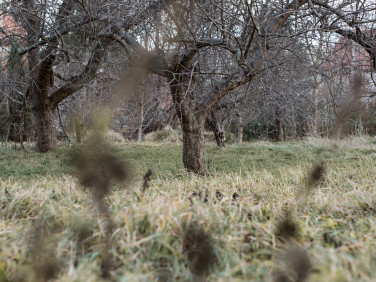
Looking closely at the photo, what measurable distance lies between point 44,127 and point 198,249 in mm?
8674

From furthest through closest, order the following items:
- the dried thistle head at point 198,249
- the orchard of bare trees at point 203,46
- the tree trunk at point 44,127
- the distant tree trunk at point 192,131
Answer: the tree trunk at point 44,127 → the distant tree trunk at point 192,131 → the orchard of bare trees at point 203,46 → the dried thistle head at point 198,249

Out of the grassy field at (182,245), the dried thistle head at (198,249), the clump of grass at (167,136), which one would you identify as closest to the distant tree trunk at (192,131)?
the grassy field at (182,245)

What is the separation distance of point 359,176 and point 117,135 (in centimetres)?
1172

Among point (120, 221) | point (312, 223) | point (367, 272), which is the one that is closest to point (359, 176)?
point (312, 223)

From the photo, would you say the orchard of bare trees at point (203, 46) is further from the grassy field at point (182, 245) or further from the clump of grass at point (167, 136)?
the clump of grass at point (167, 136)

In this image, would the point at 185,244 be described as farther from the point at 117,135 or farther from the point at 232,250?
the point at 117,135

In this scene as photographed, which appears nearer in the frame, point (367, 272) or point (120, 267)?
point (367, 272)

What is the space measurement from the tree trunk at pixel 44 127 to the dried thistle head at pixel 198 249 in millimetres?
8414

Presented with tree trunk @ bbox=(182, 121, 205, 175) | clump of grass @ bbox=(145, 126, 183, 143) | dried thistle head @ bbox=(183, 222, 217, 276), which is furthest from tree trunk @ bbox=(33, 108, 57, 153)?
dried thistle head @ bbox=(183, 222, 217, 276)

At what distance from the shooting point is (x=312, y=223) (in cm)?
214

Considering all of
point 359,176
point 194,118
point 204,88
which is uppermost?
point 204,88

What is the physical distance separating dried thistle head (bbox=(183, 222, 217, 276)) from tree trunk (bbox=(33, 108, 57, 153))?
841cm

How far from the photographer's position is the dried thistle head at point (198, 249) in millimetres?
1604

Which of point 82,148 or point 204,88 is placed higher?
point 204,88
